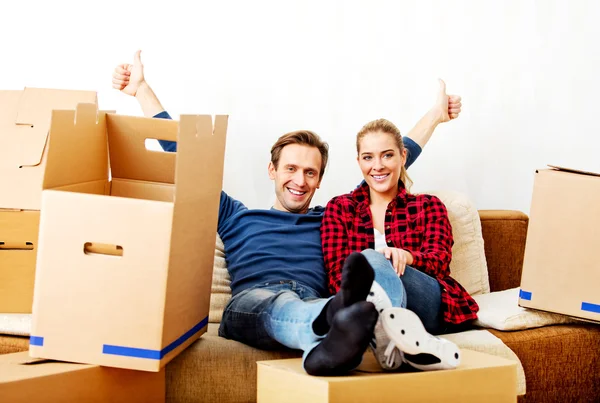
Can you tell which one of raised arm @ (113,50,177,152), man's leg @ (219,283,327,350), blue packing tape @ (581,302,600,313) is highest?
raised arm @ (113,50,177,152)

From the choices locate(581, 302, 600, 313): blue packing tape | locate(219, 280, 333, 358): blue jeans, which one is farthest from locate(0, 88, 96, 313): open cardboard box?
locate(581, 302, 600, 313): blue packing tape

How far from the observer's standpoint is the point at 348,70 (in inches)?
117

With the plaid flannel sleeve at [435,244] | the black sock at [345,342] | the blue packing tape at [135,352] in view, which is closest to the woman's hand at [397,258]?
the plaid flannel sleeve at [435,244]

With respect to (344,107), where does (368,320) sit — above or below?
below

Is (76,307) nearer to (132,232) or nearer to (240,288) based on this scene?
(132,232)

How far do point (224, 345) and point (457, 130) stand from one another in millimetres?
1479

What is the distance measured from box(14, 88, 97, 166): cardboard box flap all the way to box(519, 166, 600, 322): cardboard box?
1.24 metres

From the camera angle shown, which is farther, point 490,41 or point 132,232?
point 490,41

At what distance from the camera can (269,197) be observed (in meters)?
2.92

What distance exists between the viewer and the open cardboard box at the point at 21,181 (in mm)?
2125

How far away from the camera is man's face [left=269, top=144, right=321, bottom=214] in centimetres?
242

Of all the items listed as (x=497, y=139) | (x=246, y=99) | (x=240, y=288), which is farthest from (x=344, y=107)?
(x=240, y=288)

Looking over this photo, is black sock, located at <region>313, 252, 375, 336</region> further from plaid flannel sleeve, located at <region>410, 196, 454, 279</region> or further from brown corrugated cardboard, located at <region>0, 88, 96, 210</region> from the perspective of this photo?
brown corrugated cardboard, located at <region>0, 88, 96, 210</region>

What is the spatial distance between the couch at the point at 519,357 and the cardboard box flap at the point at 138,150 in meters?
0.44
